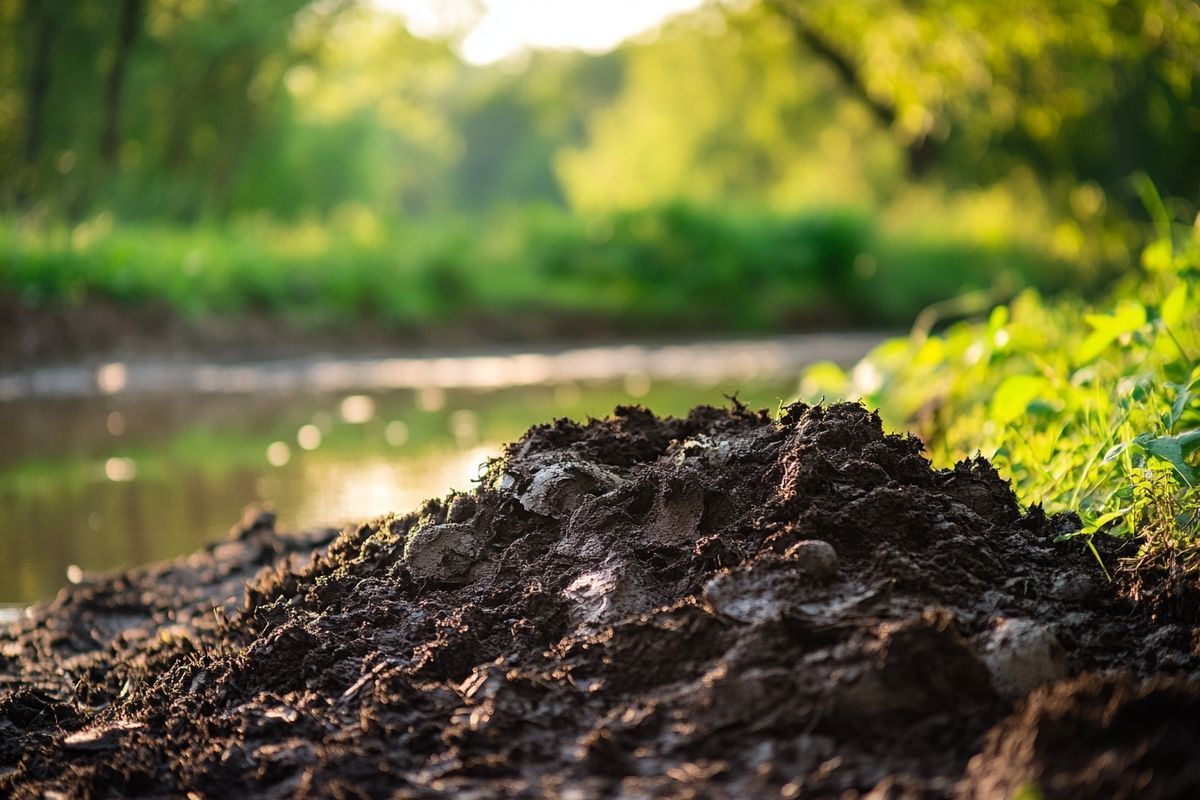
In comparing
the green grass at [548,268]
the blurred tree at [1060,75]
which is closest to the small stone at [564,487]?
the blurred tree at [1060,75]

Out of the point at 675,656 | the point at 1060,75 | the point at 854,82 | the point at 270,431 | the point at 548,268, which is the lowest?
the point at 675,656

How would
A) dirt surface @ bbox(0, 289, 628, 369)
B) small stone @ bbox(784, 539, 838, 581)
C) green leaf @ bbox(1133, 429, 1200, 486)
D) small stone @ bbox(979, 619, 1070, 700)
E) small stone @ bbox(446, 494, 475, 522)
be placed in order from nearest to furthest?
small stone @ bbox(979, 619, 1070, 700) < small stone @ bbox(784, 539, 838, 581) < green leaf @ bbox(1133, 429, 1200, 486) < small stone @ bbox(446, 494, 475, 522) < dirt surface @ bbox(0, 289, 628, 369)

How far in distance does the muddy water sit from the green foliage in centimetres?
136

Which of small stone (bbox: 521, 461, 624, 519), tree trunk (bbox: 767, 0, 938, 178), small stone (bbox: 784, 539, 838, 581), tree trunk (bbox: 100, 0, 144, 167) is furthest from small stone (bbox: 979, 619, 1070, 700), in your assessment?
tree trunk (bbox: 767, 0, 938, 178)

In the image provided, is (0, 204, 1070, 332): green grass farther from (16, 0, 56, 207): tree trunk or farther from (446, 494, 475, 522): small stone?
(446, 494, 475, 522): small stone

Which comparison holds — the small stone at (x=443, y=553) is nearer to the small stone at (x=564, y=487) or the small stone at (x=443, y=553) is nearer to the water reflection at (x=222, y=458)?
the small stone at (x=564, y=487)

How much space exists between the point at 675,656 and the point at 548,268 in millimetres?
13029

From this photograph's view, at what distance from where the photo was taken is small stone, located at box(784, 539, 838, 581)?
197 cm

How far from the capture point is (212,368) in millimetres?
10570

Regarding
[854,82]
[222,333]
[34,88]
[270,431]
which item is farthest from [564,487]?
[854,82]

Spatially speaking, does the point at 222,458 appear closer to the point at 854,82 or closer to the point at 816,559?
the point at 816,559

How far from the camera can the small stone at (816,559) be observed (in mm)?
1974

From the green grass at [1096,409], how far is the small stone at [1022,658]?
55 cm

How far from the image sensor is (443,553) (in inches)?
95.0
